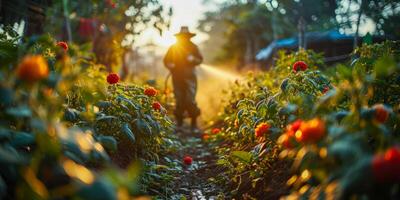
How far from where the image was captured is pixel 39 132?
1.85 metres

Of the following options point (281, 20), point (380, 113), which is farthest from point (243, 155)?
point (281, 20)

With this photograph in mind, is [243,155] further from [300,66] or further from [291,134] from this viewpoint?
[291,134]

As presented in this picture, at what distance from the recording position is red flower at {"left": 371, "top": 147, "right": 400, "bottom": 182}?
1.63m

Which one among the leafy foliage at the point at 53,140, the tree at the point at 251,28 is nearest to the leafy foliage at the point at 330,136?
the leafy foliage at the point at 53,140

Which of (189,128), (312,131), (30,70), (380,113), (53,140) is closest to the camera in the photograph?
(30,70)

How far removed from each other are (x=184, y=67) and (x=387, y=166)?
708cm

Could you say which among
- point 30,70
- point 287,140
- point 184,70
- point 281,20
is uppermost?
point 281,20

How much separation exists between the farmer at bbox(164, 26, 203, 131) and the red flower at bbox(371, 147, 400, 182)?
6981mm

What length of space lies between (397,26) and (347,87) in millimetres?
6651

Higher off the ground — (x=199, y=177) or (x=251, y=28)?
(x=251, y=28)

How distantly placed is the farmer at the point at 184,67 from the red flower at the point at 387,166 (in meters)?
6.98

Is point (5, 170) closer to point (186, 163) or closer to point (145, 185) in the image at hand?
point (145, 185)

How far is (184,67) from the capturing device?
28.1ft

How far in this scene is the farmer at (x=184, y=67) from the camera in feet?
28.1
